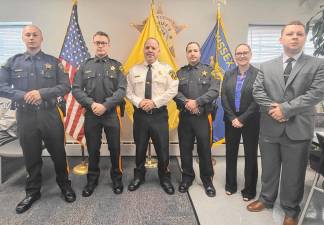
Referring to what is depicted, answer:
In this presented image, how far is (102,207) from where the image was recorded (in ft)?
8.30

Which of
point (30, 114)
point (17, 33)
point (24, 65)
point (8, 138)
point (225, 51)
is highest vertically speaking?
point (17, 33)

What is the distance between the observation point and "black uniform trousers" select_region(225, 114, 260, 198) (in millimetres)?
2570

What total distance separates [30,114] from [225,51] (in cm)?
256

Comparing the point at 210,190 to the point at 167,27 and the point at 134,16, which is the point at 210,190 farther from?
the point at 134,16

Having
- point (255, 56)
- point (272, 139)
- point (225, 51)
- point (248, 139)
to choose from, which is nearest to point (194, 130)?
point (248, 139)

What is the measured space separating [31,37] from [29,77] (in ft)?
1.17

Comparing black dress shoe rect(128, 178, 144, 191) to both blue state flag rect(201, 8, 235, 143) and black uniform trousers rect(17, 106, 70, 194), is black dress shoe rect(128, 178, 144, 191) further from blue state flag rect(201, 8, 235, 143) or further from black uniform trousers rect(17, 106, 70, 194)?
blue state flag rect(201, 8, 235, 143)

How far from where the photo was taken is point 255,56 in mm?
4121

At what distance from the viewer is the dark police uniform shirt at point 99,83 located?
2.66 metres

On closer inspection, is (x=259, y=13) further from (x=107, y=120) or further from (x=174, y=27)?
(x=107, y=120)

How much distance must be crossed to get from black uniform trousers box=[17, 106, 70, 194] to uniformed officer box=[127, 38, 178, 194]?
0.75 metres

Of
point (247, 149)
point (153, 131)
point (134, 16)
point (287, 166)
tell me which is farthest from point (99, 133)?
point (134, 16)

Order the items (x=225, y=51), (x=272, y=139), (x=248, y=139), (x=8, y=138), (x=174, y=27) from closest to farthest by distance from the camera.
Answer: (x=272, y=139)
(x=248, y=139)
(x=8, y=138)
(x=225, y=51)
(x=174, y=27)

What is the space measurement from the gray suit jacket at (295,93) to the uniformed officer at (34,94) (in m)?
1.85
